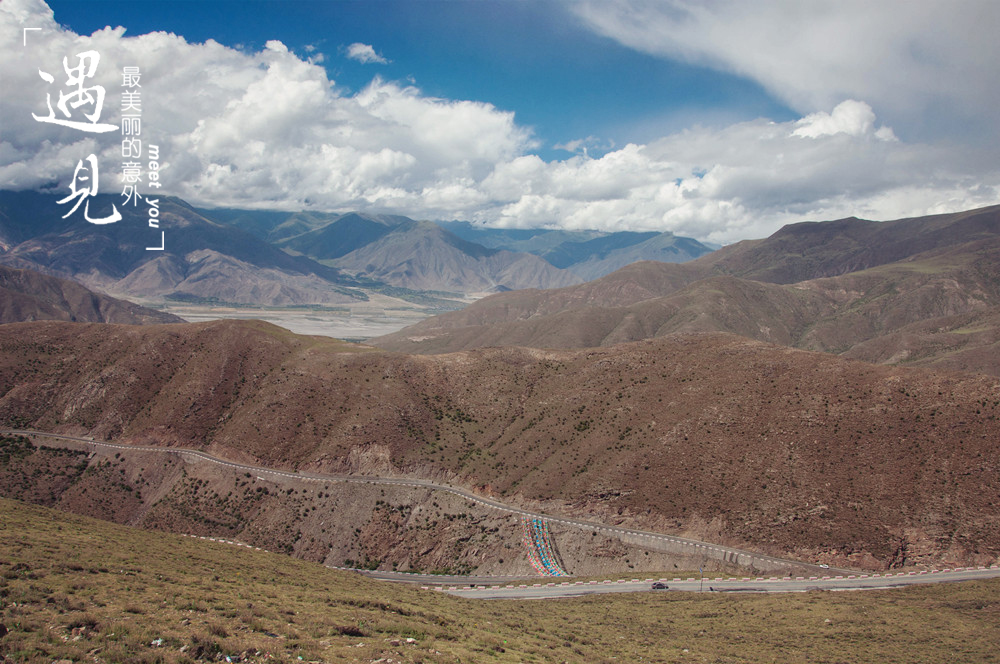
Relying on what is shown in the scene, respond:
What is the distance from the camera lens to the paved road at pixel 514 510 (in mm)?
63031

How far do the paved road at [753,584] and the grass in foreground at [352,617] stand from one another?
371 cm

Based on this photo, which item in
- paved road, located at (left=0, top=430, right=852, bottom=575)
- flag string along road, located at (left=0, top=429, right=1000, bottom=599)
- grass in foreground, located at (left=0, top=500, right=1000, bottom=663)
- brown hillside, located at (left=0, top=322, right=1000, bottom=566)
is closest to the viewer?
grass in foreground, located at (left=0, top=500, right=1000, bottom=663)

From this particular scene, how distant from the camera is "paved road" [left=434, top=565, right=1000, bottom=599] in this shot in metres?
53.9

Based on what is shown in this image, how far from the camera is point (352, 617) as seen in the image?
97.2ft

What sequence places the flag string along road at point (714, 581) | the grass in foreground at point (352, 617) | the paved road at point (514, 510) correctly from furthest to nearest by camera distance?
the paved road at point (514, 510), the flag string along road at point (714, 581), the grass in foreground at point (352, 617)

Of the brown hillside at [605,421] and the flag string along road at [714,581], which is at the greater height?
the brown hillside at [605,421]

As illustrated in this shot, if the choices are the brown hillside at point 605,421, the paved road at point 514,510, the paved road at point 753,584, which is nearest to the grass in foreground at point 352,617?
the paved road at point 753,584

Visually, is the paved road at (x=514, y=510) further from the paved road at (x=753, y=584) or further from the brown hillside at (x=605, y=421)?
the paved road at (x=753, y=584)

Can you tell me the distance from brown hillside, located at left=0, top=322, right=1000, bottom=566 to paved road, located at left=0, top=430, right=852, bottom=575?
6.08ft

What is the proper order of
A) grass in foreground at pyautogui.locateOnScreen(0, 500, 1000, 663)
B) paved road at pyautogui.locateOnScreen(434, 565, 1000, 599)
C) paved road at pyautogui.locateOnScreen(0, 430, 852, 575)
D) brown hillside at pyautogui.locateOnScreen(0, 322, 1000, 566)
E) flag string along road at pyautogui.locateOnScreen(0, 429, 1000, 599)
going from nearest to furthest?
1. grass in foreground at pyautogui.locateOnScreen(0, 500, 1000, 663)
2. paved road at pyautogui.locateOnScreen(434, 565, 1000, 599)
3. flag string along road at pyautogui.locateOnScreen(0, 429, 1000, 599)
4. paved road at pyautogui.locateOnScreen(0, 430, 852, 575)
5. brown hillside at pyautogui.locateOnScreen(0, 322, 1000, 566)

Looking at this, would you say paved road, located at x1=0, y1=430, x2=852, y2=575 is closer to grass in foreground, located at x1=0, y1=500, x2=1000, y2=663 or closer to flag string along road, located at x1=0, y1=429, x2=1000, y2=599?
flag string along road, located at x1=0, y1=429, x2=1000, y2=599

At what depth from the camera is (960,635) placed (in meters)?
37.4

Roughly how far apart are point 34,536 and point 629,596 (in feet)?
157

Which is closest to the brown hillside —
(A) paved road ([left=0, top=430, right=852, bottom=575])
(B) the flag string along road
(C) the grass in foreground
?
(A) paved road ([left=0, top=430, right=852, bottom=575])
